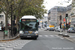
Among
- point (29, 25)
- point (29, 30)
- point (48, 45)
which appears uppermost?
point (29, 25)

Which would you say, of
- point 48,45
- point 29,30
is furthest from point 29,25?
point 48,45

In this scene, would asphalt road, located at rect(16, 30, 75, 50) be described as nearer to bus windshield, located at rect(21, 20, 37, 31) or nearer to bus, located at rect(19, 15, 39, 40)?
bus, located at rect(19, 15, 39, 40)

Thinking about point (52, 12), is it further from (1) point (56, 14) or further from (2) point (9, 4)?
(2) point (9, 4)

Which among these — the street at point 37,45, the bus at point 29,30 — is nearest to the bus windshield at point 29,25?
the bus at point 29,30

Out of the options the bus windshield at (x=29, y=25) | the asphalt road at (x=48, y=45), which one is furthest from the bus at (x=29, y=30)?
the asphalt road at (x=48, y=45)

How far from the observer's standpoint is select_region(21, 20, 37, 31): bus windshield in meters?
20.4

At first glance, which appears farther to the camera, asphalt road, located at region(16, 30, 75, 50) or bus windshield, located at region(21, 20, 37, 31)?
bus windshield, located at region(21, 20, 37, 31)

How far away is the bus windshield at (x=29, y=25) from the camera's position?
20375mm

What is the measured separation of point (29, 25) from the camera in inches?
806

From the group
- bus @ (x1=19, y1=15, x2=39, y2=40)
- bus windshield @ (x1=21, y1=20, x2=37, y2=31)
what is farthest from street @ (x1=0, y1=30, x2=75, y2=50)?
bus windshield @ (x1=21, y1=20, x2=37, y2=31)

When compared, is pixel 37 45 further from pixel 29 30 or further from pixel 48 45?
pixel 29 30

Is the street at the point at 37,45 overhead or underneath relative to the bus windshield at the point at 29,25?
underneath

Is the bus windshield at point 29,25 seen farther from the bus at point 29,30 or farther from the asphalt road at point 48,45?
the asphalt road at point 48,45

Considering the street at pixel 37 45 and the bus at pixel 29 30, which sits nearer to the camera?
the street at pixel 37 45
